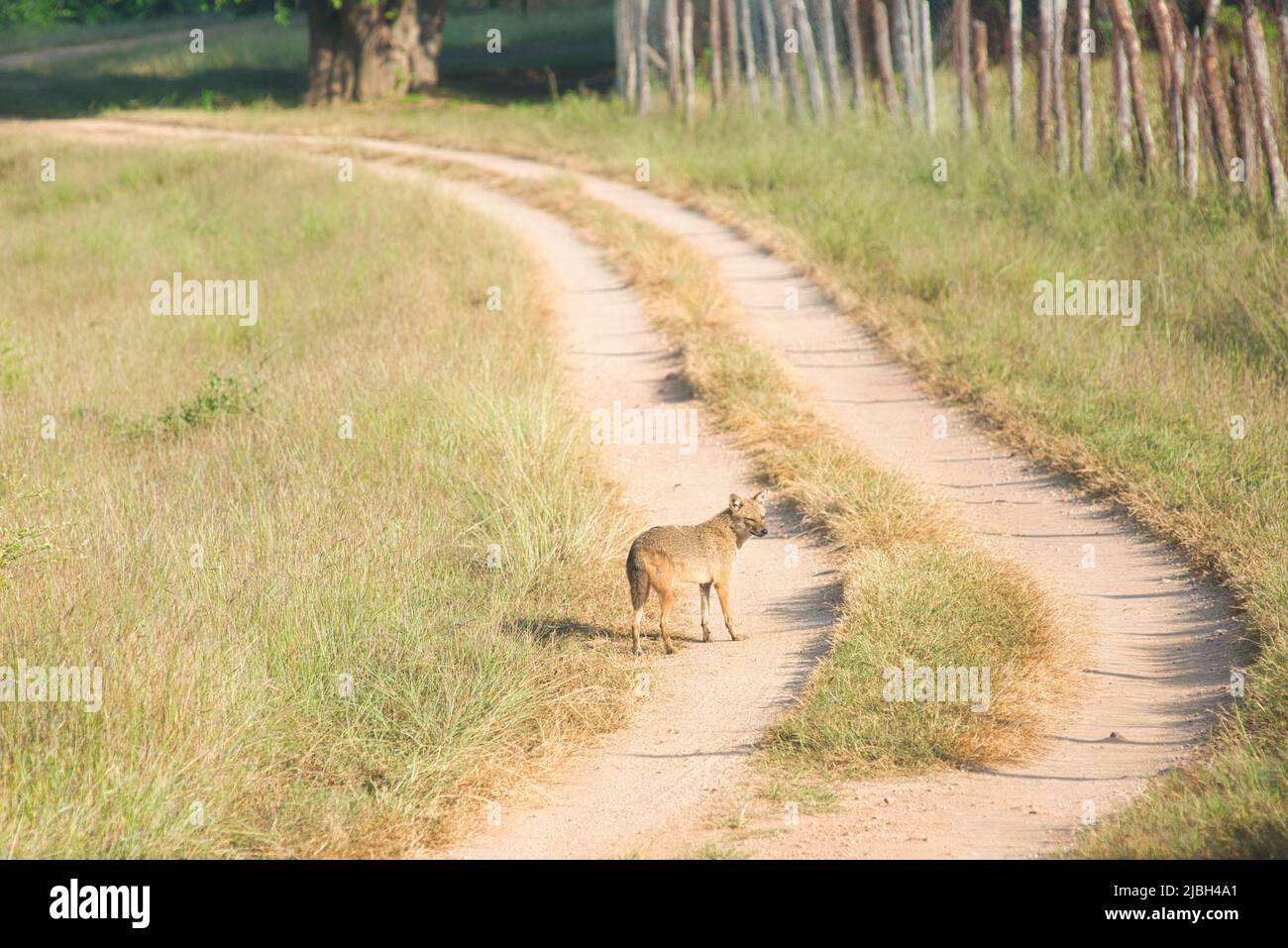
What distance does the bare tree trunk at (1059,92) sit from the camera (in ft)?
51.8

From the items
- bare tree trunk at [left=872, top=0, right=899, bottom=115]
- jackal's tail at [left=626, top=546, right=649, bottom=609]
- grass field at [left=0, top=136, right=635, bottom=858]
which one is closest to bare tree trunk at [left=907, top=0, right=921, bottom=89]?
Answer: bare tree trunk at [left=872, top=0, right=899, bottom=115]

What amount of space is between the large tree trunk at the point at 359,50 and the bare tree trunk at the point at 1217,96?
23.1 m

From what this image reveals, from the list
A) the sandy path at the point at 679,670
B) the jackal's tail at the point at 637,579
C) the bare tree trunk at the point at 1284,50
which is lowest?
the sandy path at the point at 679,670

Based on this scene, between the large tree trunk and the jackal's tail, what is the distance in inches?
1121

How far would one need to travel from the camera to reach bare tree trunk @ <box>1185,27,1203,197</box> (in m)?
13.7

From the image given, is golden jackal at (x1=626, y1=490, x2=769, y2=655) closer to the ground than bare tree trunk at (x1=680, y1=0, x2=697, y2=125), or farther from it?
closer to the ground

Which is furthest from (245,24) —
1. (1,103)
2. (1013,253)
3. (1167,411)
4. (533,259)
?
(1167,411)

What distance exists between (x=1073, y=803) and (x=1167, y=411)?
16.7 ft

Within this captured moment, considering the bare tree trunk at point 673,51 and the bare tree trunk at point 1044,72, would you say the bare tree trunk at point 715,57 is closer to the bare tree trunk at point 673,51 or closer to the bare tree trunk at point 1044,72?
the bare tree trunk at point 673,51

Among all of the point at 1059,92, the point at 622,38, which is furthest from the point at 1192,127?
the point at 622,38

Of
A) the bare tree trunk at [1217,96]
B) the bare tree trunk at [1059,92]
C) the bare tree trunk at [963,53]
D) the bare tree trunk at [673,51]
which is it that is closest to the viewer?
the bare tree trunk at [1217,96]

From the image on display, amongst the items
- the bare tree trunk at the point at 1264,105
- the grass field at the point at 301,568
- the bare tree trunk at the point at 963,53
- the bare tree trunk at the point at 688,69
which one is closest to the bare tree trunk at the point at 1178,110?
the bare tree trunk at the point at 1264,105

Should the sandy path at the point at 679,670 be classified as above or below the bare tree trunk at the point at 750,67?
below

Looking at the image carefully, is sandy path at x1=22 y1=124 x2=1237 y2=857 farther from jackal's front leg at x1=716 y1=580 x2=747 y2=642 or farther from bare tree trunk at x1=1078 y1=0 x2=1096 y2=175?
bare tree trunk at x1=1078 y1=0 x2=1096 y2=175
